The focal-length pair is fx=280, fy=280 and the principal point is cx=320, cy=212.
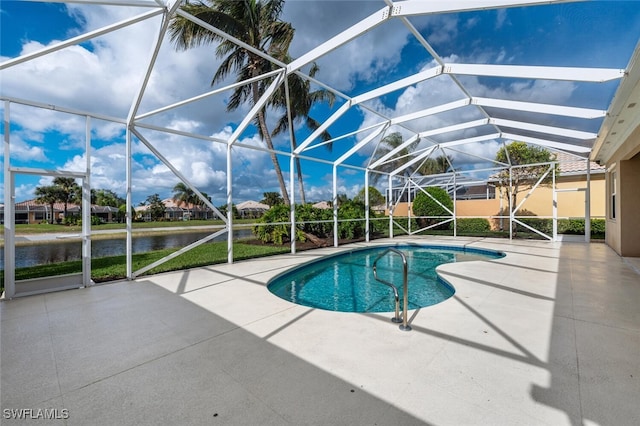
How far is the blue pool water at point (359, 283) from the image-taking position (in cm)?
472

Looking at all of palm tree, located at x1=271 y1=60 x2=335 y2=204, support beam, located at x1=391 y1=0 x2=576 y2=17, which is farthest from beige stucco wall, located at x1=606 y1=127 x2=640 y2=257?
palm tree, located at x1=271 y1=60 x2=335 y2=204

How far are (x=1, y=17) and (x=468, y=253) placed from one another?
11740 millimetres

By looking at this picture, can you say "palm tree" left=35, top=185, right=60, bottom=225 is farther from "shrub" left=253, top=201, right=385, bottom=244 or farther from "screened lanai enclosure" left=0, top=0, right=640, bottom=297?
"shrub" left=253, top=201, right=385, bottom=244

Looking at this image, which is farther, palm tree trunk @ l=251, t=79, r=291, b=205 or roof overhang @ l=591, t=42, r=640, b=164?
palm tree trunk @ l=251, t=79, r=291, b=205

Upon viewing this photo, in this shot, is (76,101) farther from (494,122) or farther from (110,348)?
(494,122)

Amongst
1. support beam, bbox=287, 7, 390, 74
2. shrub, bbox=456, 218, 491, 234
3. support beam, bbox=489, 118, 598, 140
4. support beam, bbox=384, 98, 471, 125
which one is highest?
support beam, bbox=287, 7, 390, 74

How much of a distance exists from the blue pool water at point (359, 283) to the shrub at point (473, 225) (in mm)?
5972

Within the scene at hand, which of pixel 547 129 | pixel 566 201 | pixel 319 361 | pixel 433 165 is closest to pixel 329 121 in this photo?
pixel 547 129

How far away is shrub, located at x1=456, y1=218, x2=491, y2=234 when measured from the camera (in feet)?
47.7

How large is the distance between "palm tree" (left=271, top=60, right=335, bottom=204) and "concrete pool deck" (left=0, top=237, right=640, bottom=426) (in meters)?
7.07

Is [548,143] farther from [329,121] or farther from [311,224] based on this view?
[311,224]

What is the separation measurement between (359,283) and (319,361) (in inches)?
149

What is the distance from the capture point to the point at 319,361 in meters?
2.25

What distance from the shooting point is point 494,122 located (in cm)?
800
